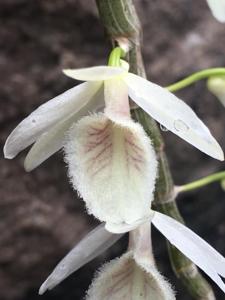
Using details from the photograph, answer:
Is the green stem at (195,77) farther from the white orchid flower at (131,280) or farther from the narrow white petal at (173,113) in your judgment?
the white orchid flower at (131,280)

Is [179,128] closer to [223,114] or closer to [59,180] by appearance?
[59,180]

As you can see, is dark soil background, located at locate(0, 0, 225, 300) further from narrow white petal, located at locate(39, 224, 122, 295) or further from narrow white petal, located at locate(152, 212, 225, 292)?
narrow white petal, located at locate(152, 212, 225, 292)

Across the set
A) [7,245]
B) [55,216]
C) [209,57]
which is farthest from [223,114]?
[7,245]

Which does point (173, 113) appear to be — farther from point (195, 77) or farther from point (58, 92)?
point (58, 92)

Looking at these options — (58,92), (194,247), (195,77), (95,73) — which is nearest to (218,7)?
(195,77)

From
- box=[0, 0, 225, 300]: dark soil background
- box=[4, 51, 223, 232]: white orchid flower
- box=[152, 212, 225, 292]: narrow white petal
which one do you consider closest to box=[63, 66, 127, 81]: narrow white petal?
box=[4, 51, 223, 232]: white orchid flower
